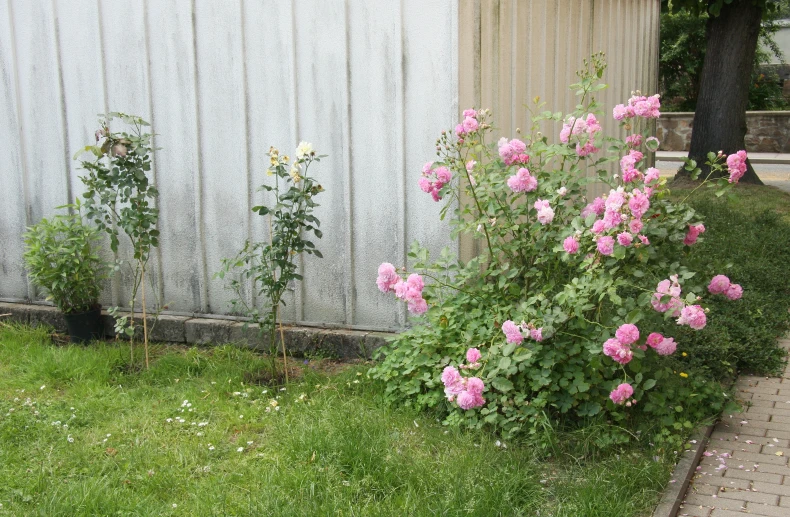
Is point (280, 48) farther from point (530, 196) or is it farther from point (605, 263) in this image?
point (605, 263)

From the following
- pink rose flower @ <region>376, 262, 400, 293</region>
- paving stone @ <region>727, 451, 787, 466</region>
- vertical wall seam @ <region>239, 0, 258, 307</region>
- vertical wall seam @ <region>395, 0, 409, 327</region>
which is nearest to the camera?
paving stone @ <region>727, 451, 787, 466</region>

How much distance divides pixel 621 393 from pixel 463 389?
75cm

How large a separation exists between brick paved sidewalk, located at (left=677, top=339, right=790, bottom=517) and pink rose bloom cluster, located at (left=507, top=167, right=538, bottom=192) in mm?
1595

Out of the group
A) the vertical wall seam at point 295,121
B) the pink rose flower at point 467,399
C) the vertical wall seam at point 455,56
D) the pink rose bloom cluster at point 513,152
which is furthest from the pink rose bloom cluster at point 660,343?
the vertical wall seam at point 295,121

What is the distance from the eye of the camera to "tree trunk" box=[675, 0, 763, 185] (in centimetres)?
1222

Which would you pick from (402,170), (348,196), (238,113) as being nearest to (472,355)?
(402,170)

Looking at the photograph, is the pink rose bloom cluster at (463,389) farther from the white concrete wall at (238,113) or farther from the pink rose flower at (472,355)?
the white concrete wall at (238,113)

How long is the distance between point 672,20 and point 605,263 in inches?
815

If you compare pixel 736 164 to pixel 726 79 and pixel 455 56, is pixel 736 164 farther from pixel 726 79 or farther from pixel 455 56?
pixel 726 79

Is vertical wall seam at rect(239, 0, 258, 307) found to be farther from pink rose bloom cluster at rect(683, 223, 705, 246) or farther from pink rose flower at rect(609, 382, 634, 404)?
pink rose bloom cluster at rect(683, 223, 705, 246)

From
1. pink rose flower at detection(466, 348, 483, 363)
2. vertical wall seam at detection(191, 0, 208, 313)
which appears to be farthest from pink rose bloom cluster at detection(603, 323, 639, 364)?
vertical wall seam at detection(191, 0, 208, 313)

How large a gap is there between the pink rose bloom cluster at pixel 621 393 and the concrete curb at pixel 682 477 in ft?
1.25

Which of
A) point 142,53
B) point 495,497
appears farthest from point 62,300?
point 495,497

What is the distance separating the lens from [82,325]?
635cm
